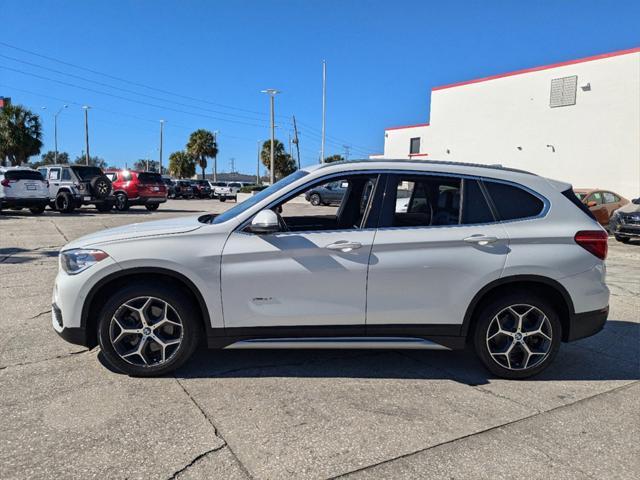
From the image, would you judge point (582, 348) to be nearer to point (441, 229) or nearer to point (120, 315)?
point (441, 229)

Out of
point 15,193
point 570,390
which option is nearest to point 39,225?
point 15,193

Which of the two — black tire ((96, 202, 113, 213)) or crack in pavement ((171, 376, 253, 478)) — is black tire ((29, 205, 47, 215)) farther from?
crack in pavement ((171, 376, 253, 478))

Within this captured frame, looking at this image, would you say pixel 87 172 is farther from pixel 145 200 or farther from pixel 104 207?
pixel 145 200

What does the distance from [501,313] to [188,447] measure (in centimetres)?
252

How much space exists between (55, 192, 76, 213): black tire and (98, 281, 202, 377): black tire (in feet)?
55.5

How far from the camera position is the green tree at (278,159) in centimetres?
6529

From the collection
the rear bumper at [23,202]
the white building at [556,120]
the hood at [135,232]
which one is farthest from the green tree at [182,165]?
the hood at [135,232]

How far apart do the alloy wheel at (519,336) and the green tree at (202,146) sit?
6362cm

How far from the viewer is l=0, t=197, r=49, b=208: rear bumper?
16839 mm

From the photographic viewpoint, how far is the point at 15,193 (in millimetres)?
16875

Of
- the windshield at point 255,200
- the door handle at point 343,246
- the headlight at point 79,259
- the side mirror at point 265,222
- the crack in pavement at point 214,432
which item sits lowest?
the crack in pavement at point 214,432

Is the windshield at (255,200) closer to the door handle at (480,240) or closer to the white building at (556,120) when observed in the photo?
the door handle at (480,240)

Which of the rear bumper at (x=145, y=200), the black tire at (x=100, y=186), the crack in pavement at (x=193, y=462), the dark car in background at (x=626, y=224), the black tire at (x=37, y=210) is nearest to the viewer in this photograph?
the crack in pavement at (x=193, y=462)

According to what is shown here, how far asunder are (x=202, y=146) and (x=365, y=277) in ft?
209
